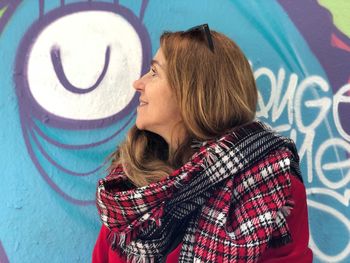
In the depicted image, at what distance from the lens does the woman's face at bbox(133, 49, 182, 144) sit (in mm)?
1221

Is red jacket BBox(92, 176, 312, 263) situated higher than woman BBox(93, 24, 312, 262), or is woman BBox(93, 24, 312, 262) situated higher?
woman BBox(93, 24, 312, 262)

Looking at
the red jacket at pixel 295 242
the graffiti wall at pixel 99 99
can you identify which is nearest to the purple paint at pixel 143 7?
the graffiti wall at pixel 99 99

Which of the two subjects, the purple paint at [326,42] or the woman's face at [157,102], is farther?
the purple paint at [326,42]

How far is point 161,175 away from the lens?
49.0 inches

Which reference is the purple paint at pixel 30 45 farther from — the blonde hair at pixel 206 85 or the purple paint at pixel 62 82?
the blonde hair at pixel 206 85

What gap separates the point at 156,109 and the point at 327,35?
62cm

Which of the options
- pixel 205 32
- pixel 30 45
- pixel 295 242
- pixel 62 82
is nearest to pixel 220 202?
pixel 295 242

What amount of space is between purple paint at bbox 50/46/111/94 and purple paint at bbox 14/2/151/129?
0.28 feet

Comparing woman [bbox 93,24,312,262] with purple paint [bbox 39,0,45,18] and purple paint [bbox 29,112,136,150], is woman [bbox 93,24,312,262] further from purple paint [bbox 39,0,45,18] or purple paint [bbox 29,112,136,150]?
purple paint [bbox 39,0,45,18]

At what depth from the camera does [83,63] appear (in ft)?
4.95

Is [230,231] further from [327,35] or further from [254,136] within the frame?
[327,35]

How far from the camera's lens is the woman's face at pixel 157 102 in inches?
48.1

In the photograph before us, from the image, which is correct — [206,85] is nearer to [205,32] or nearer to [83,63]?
[205,32]

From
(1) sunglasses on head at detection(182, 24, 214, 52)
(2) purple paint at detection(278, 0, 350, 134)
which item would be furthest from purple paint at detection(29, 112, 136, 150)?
(2) purple paint at detection(278, 0, 350, 134)
